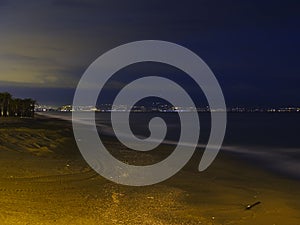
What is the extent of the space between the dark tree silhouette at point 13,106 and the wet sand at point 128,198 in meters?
56.3

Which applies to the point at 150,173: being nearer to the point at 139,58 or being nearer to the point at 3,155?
the point at 3,155

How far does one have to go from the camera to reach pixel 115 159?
642 inches

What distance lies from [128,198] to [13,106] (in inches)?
2705

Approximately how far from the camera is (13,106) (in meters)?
73.8

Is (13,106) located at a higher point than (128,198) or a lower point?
higher

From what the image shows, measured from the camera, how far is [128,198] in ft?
30.1

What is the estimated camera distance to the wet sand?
24.2 feet

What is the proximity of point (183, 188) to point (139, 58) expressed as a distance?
1113cm

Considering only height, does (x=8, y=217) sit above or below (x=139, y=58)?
below

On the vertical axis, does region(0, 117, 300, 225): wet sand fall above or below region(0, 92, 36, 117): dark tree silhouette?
below

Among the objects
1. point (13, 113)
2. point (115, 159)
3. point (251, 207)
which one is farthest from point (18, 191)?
point (13, 113)

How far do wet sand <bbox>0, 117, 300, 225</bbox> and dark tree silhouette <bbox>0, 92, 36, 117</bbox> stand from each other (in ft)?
185

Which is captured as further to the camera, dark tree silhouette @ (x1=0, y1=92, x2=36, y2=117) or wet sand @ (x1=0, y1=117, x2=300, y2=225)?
dark tree silhouette @ (x1=0, y1=92, x2=36, y2=117)

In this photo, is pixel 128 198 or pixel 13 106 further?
pixel 13 106
